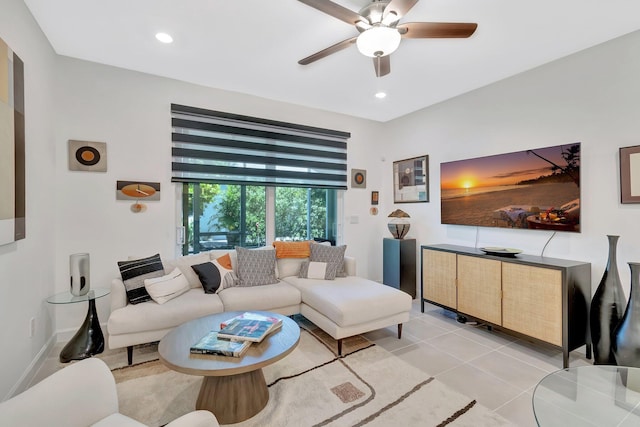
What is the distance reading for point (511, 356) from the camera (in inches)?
103

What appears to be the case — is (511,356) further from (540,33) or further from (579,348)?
(540,33)

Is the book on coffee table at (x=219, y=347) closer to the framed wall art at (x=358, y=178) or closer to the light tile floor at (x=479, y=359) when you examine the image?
the light tile floor at (x=479, y=359)

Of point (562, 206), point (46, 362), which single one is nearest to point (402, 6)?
point (562, 206)

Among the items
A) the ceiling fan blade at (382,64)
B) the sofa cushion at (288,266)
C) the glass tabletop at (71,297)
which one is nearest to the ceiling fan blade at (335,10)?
the ceiling fan blade at (382,64)

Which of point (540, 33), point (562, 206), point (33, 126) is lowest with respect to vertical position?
point (562, 206)

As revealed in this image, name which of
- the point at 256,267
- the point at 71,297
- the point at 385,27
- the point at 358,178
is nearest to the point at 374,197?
the point at 358,178

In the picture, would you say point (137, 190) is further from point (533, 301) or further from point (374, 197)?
point (533, 301)

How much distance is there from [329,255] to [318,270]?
0.23m

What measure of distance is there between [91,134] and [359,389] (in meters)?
3.46

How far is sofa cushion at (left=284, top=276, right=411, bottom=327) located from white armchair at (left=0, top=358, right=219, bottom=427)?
1.52 meters

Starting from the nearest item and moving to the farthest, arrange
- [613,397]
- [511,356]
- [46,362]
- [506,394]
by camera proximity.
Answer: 1. [613,397]
2. [506,394]
3. [46,362]
4. [511,356]

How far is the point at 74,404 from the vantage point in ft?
4.00

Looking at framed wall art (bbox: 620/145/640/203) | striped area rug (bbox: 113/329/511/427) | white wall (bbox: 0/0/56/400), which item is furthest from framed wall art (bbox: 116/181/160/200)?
framed wall art (bbox: 620/145/640/203)

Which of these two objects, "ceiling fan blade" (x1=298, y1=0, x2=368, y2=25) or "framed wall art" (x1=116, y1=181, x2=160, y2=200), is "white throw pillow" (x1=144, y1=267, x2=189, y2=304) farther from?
"ceiling fan blade" (x1=298, y1=0, x2=368, y2=25)
